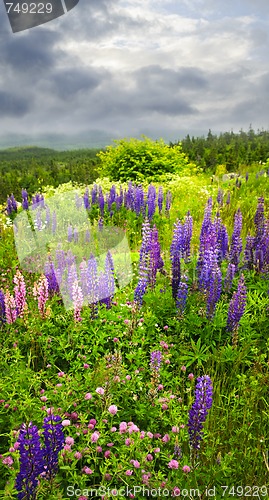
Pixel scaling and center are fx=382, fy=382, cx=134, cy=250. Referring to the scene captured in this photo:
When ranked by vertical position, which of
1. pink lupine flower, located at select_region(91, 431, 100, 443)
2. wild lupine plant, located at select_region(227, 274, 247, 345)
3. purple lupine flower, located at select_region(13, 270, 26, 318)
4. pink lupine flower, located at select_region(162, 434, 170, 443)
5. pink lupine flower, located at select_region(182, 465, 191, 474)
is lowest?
pink lupine flower, located at select_region(162, 434, 170, 443)

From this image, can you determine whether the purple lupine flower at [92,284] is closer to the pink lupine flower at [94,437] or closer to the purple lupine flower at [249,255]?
the pink lupine flower at [94,437]

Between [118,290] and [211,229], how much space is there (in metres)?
1.26

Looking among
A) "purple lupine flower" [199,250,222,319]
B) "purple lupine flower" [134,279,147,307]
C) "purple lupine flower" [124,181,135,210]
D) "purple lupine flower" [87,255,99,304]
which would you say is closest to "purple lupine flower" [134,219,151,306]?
"purple lupine flower" [134,279,147,307]

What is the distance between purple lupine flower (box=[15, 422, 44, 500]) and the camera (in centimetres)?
168

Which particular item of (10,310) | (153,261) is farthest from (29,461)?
(153,261)

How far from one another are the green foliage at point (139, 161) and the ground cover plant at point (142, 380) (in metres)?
11.8

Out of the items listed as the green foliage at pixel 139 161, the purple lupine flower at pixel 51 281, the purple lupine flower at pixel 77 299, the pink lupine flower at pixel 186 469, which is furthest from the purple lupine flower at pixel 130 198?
the green foliage at pixel 139 161

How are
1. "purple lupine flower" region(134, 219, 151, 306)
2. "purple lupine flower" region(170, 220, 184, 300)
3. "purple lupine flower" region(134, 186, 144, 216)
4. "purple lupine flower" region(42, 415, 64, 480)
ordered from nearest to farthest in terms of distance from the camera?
"purple lupine flower" region(42, 415, 64, 480)
"purple lupine flower" region(134, 219, 151, 306)
"purple lupine flower" region(170, 220, 184, 300)
"purple lupine flower" region(134, 186, 144, 216)

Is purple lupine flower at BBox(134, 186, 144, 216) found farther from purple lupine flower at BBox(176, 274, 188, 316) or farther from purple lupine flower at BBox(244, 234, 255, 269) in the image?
purple lupine flower at BBox(176, 274, 188, 316)

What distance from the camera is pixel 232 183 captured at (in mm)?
12828

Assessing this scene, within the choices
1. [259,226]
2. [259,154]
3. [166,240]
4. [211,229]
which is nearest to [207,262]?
[211,229]

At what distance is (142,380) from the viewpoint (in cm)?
319

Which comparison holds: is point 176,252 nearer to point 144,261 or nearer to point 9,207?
point 144,261

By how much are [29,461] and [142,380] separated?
63.1 inches
